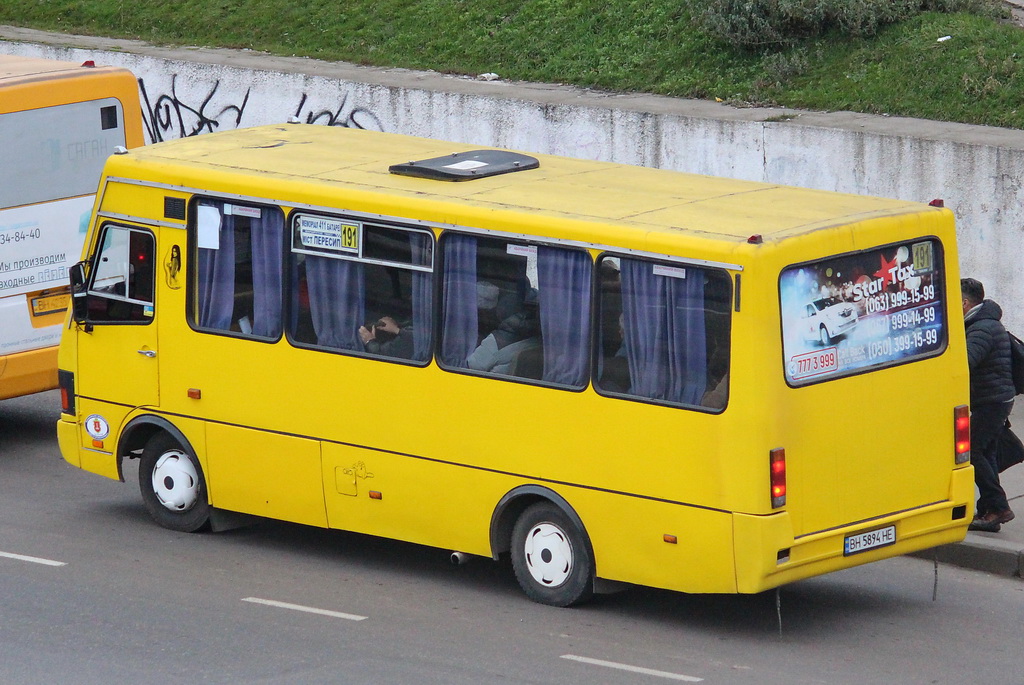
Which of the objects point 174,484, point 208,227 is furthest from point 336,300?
point 174,484

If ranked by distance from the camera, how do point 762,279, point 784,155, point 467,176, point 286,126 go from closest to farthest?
point 762,279 < point 467,176 < point 286,126 < point 784,155

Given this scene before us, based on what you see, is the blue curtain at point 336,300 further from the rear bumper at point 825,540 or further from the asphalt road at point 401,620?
the rear bumper at point 825,540

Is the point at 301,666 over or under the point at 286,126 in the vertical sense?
under

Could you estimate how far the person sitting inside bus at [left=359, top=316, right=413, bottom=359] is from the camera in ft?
30.5

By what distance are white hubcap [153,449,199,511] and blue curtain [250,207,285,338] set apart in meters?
1.11

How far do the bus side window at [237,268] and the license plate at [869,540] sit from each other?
3.55 m

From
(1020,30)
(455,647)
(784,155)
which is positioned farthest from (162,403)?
(1020,30)

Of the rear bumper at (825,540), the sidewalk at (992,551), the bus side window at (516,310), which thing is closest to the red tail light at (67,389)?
the bus side window at (516,310)

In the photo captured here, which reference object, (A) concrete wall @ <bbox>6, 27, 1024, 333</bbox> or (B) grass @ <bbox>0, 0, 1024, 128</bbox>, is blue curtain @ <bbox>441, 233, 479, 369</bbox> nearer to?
(A) concrete wall @ <bbox>6, 27, 1024, 333</bbox>

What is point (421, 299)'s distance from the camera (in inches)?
363

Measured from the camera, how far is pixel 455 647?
827 centimetres

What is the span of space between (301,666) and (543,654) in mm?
1184

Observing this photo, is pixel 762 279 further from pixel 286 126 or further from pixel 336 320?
pixel 286 126

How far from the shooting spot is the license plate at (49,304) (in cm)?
1244
